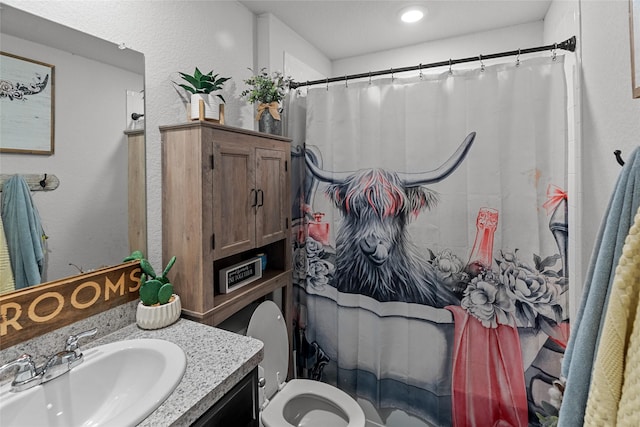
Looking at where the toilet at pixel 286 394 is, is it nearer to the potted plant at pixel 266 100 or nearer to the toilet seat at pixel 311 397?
the toilet seat at pixel 311 397

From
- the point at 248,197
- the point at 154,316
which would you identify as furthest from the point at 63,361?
the point at 248,197

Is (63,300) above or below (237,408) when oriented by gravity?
above

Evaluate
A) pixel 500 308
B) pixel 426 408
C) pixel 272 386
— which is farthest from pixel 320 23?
pixel 426 408

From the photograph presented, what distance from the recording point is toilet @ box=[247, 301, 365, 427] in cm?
154

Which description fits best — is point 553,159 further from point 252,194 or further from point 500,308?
point 252,194

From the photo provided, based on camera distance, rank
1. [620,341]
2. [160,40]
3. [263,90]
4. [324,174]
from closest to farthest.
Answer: [620,341] < [160,40] < [263,90] < [324,174]

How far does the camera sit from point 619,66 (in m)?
0.91

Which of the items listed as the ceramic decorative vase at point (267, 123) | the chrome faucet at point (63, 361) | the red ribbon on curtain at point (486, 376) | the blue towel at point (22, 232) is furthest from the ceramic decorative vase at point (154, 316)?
the red ribbon on curtain at point (486, 376)

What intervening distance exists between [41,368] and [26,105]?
2.52 feet

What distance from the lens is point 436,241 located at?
1.63m

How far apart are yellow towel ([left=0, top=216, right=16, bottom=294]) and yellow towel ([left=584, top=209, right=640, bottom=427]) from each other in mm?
1448

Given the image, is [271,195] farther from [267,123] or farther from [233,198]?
[267,123]

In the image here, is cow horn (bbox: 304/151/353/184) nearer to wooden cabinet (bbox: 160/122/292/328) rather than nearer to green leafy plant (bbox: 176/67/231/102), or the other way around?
wooden cabinet (bbox: 160/122/292/328)

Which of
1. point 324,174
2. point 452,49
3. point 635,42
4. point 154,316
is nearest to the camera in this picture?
point 635,42
